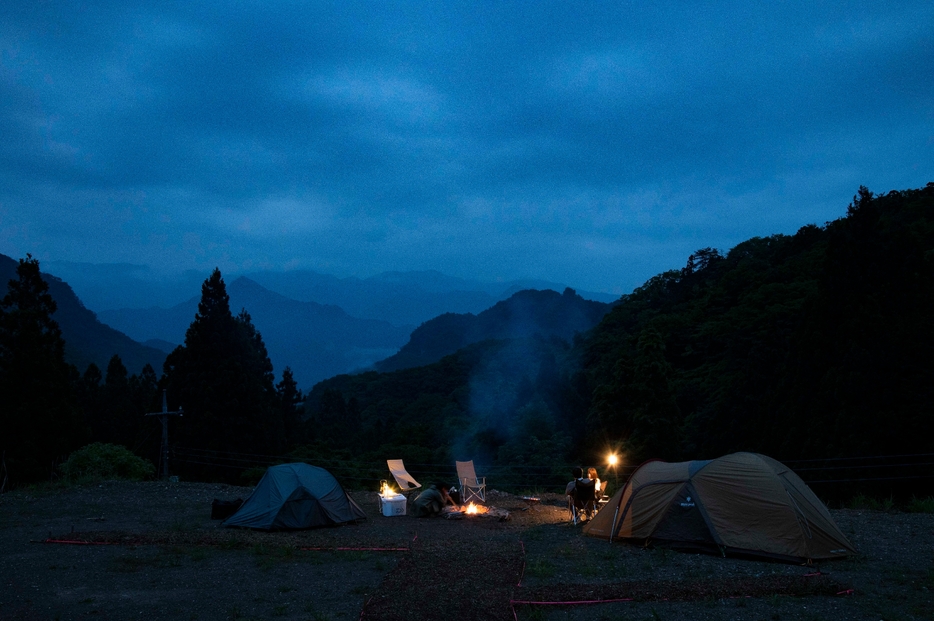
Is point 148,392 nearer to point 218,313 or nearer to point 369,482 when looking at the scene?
point 218,313

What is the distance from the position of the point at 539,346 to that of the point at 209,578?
43.7m

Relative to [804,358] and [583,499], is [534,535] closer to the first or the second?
[583,499]

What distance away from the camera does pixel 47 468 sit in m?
20.3

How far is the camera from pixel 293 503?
11086mm

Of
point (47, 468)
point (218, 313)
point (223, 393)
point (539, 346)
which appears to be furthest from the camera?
point (539, 346)

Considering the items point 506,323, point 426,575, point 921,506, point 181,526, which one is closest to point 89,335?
point 506,323

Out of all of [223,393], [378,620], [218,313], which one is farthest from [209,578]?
[218,313]

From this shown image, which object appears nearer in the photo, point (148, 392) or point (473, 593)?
point (473, 593)

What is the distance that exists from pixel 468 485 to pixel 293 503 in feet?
13.6

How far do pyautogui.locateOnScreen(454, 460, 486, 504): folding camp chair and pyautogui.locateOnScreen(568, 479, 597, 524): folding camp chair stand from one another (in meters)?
3.13

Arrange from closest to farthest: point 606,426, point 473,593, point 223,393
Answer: point 473,593 < point 606,426 < point 223,393

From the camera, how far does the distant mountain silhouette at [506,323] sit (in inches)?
2746

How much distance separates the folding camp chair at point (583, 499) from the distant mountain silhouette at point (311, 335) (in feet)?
402

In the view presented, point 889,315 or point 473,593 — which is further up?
point 889,315
